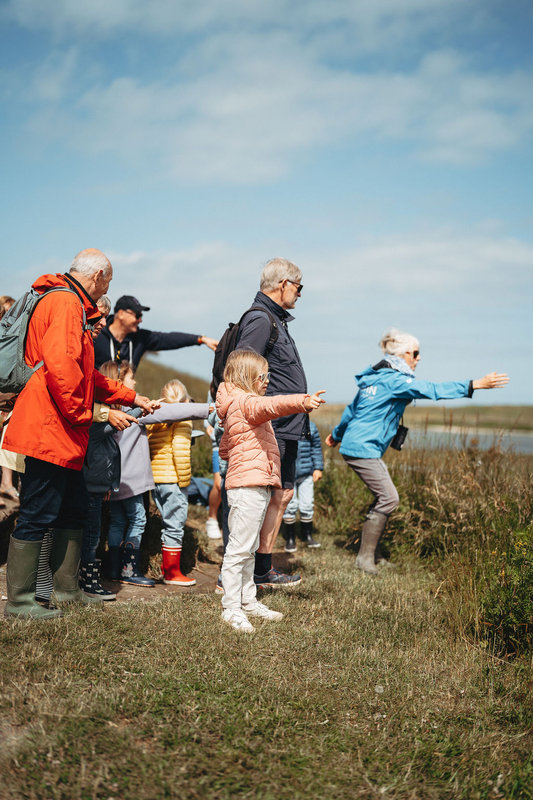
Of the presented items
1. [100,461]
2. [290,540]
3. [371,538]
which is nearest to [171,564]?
[100,461]

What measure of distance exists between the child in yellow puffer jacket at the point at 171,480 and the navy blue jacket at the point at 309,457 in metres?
2.18

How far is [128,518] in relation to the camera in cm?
554

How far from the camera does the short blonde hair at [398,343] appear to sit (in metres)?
6.64

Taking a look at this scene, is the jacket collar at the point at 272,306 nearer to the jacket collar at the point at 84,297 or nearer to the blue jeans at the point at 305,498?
the jacket collar at the point at 84,297

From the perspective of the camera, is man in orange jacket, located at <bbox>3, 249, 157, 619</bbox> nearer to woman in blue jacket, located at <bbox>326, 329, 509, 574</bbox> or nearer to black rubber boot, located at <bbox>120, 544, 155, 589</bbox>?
black rubber boot, located at <bbox>120, 544, 155, 589</bbox>

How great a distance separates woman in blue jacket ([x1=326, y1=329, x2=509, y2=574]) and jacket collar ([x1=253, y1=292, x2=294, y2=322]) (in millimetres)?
1541

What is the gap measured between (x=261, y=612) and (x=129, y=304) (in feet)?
10.7

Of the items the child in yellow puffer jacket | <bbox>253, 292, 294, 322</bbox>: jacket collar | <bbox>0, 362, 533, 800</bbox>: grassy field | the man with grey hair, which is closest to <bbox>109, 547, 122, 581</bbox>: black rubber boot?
the child in yellow puffer jacket

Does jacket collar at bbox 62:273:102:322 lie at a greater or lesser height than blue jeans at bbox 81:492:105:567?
greater

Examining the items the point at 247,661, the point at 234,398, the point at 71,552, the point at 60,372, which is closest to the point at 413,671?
the point at 247,661

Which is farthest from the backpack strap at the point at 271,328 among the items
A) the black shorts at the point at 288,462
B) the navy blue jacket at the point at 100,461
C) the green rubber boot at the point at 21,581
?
the green rubber boot at the point at 21,581

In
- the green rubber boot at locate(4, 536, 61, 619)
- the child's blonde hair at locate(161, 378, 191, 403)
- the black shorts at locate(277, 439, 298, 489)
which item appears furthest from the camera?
the child's blonde hair at locate(161, 378, 191, 403)

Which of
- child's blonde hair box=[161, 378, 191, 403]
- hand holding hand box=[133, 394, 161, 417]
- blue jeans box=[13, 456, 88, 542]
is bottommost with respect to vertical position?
blue jeans box=[13, 456, 88, 542]

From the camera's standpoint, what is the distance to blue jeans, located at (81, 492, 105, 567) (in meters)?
4.92
